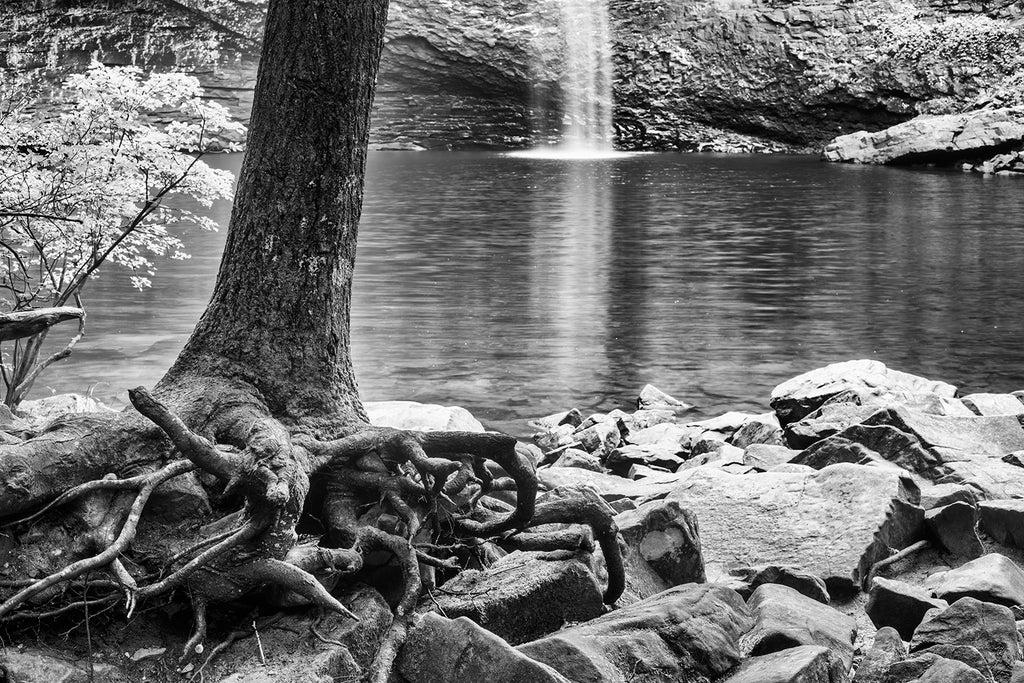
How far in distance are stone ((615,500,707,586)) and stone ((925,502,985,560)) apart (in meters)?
1.49

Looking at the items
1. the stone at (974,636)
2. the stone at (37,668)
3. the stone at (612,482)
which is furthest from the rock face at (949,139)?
the stone at (37,668)

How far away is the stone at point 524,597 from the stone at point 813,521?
120cm

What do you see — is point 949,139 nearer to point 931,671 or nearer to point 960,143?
point 960,143

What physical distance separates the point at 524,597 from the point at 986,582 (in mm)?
2304

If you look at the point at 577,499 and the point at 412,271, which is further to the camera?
the point at 412,271

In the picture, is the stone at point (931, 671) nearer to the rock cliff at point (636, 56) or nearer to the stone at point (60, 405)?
the stone at point (60, 405)

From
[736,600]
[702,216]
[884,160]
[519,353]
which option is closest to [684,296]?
[519,353]

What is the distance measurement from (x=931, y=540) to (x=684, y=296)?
15.0 metres

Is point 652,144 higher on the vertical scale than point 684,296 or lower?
higher

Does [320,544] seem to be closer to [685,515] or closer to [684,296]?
[685,515]

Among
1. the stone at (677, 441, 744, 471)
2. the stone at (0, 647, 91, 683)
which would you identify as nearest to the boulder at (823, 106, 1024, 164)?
the stone at (677, 441, 744, 471)

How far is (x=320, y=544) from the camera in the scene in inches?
193

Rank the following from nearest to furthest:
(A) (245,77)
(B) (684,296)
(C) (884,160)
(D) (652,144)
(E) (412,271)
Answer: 1. (B) (684,296)
2. (E) (412,271)
3. (C) (884,160)
4. (D) (652,144)
5. (A) (245,77)

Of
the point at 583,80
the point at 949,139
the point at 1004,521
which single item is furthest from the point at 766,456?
the point at 583,80
